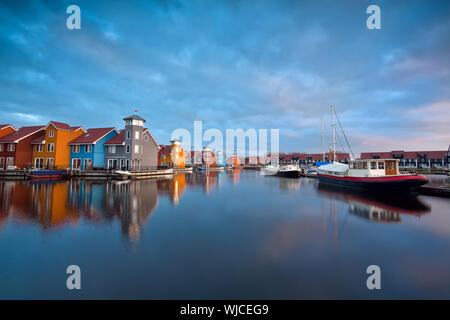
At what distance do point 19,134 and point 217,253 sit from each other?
50.1m

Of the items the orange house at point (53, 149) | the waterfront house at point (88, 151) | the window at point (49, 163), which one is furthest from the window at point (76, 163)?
the window at point (49, 163)

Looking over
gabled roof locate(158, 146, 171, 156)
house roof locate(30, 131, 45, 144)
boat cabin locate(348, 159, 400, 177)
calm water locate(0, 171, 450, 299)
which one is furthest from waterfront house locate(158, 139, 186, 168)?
boat cabin locate(348, 159, 400, 177)

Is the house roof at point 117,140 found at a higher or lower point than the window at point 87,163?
higher

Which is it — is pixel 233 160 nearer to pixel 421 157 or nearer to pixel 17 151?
pixel 421 157

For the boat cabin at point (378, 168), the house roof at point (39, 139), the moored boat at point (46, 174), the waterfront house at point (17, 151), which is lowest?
the moored boat at point (46, 174)

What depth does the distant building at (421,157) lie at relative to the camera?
75562 mm

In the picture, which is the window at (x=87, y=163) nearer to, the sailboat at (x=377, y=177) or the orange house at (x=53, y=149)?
the orange house at (x=53, y=149)

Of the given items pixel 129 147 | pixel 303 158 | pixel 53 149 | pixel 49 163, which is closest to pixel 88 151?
pixel 53 149

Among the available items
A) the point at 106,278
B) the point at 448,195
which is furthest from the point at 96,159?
the point at 448,195

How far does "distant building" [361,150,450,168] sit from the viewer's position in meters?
75.6

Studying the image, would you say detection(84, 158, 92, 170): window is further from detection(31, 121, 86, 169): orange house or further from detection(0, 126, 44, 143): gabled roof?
detection(0, 126, 44, 143): gabled roof

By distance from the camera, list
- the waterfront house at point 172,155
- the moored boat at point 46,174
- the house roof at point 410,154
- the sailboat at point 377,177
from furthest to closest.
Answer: the house roof at point 410,154
the waterfront house at point 172,155
the moored boat at point 46,174
the sailboat at point 377,177

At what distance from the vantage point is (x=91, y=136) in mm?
36656

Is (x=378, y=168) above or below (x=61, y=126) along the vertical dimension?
below
